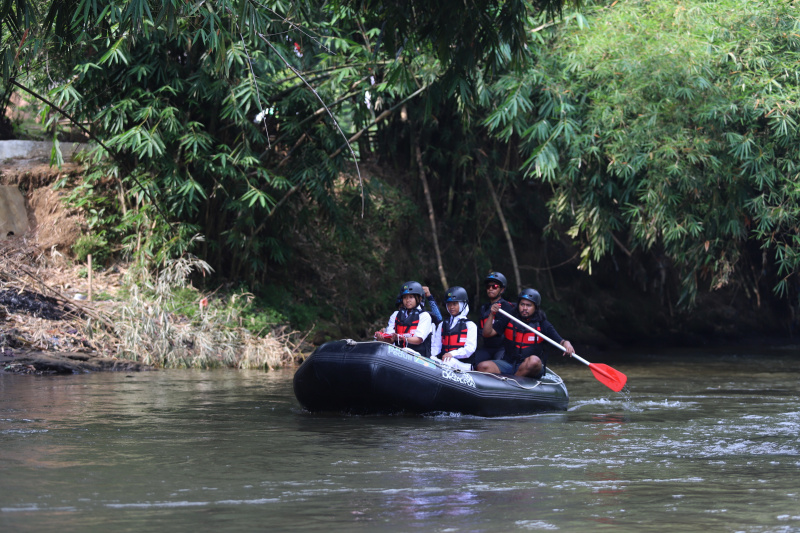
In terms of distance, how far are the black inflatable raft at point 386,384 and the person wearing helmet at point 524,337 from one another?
0.61 meters

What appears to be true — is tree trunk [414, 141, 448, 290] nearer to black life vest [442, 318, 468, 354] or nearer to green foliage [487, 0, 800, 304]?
green foliage [487, 0, 800, 304]

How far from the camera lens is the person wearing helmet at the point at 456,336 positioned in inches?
300

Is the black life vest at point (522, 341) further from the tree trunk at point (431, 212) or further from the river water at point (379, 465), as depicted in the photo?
the tree trunk at point (431, 212)

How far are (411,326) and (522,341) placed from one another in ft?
3.39

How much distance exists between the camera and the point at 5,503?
3836 millimetres

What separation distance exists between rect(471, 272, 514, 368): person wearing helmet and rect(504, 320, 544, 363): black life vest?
10cm

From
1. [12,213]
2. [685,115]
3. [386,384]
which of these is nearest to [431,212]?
[685,115]

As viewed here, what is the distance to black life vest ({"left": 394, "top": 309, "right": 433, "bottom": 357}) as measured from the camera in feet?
25.1

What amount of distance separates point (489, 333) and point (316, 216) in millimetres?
6725

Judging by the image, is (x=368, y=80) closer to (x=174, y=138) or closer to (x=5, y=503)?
(x=174, y=138)

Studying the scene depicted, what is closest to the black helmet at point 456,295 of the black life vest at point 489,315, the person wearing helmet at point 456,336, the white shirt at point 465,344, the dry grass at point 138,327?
the person wearing helmet at point 456,336

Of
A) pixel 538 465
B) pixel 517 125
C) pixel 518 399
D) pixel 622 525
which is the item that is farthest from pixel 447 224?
pixel 622 525

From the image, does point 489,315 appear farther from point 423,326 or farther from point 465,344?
point 423,326

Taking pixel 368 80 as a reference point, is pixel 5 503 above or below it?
below
